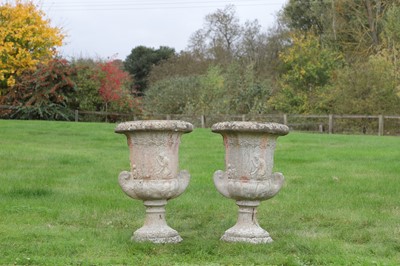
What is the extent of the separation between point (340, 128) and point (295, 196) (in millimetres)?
19121

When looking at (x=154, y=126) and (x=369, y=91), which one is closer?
(x=154, y=126)

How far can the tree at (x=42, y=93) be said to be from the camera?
2642 centimetres

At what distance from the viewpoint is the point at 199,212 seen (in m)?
8.18

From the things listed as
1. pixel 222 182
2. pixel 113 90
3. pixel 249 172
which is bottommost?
pixel 222 182

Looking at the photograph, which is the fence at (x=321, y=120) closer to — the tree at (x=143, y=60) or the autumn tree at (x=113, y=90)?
the autumn tree at (x=113, y=90)

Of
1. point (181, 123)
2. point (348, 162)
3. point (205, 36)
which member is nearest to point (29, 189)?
point (181, 123)

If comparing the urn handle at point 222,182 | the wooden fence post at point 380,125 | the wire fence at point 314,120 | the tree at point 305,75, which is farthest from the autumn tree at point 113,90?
the urn handle at point 222,182

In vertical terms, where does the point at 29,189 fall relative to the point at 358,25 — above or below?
below

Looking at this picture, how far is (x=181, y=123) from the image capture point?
257 inches

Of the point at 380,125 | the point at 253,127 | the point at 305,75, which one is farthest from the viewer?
the point at 305,75

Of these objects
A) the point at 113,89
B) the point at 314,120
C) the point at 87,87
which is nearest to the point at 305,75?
the point at 314,120

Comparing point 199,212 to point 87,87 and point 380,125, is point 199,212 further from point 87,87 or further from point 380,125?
point 87,87

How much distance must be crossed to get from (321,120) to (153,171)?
23.0 metres

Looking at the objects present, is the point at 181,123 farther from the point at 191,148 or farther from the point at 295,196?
the point at 191,148
